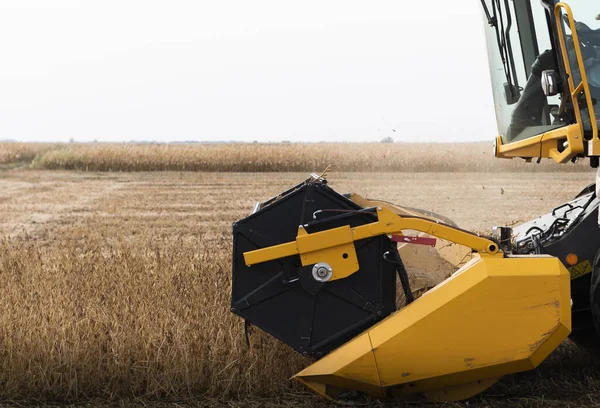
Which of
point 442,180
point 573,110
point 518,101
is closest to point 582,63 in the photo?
point 573,110

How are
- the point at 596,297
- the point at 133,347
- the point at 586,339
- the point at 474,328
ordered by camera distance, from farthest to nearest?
the point at 586,339
the point at 133,347
the point at 596,297
the point at 474,328

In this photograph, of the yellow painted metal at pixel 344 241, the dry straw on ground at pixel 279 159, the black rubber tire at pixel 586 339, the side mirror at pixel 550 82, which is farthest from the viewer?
the dry straw on ground at pixel 279 159

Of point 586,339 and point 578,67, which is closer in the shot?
point 578,67

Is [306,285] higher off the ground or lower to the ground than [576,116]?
lower

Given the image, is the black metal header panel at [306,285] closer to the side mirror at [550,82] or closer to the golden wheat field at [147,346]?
the golden wheat field at [147,346]

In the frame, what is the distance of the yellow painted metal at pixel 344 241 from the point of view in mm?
3520

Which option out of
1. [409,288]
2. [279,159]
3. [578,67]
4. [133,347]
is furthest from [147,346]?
[279,159]

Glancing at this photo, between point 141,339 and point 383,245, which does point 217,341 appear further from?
point 383,245

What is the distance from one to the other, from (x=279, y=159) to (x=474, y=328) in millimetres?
20145

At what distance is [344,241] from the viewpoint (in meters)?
3.53

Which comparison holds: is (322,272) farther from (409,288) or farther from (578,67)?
(578,67)

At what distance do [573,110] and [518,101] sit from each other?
69cm

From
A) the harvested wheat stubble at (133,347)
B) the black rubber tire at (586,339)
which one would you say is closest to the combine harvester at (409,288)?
the black rubber tire at (586,339)

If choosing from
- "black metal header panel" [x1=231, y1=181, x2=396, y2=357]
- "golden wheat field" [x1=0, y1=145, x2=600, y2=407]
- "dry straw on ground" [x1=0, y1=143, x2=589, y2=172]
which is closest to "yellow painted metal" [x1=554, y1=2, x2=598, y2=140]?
"black metal header panel" [x1=231, y1=181, x2=396, y2=357]
